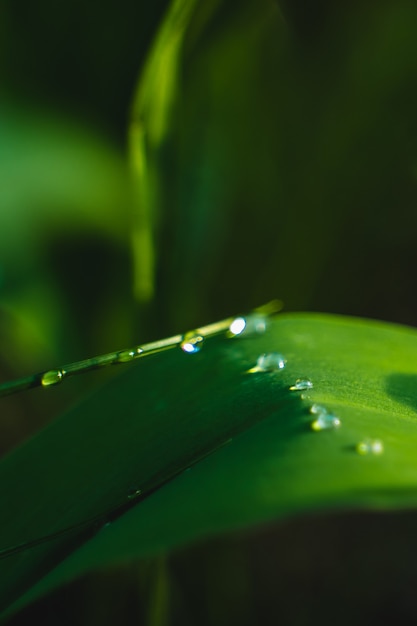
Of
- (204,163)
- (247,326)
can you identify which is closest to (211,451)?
(247,326)

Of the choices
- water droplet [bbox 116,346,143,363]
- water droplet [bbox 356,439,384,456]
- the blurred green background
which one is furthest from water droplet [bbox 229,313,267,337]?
the blurred green background

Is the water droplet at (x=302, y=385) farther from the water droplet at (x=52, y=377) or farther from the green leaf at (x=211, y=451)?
the water droplet at (x=52, y=377)

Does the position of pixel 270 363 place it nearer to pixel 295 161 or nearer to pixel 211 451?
pixel 211 451

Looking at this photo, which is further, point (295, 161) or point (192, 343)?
point (295, 161)

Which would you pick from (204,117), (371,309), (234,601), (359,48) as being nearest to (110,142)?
(204,117)

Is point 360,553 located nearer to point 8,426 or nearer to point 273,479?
point 8,426

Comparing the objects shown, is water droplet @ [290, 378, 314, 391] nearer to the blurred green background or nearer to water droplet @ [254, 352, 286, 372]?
water droplet @ [254, 352, 286, 372]
